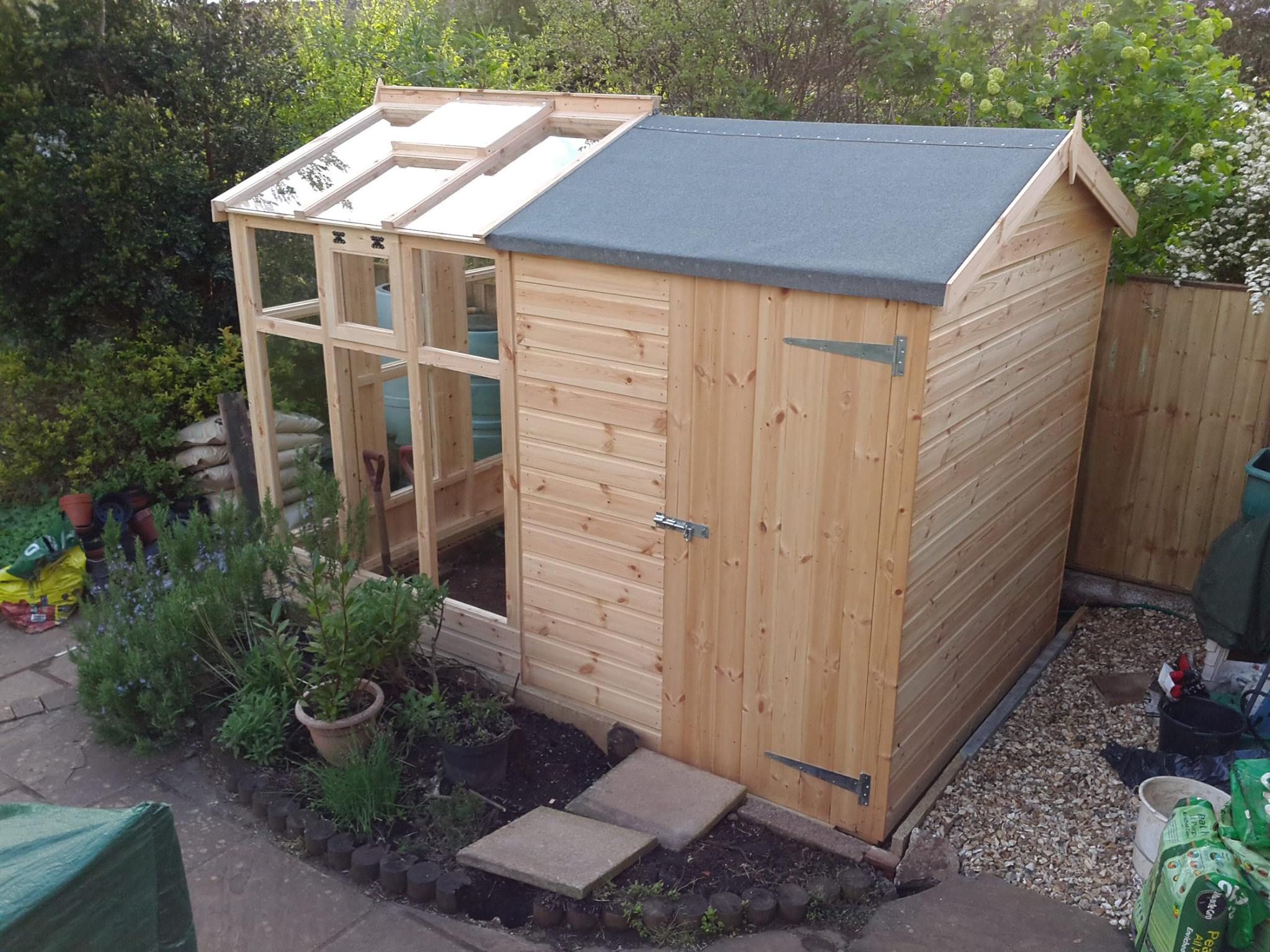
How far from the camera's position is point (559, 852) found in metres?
4.34

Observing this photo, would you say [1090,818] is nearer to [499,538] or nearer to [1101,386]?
[1101,386]

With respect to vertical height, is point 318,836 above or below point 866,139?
below

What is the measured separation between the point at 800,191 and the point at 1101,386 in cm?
276

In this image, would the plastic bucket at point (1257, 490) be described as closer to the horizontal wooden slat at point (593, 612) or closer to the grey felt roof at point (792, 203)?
the grey felt roof at point (792, 203)

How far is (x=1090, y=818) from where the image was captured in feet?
15.2

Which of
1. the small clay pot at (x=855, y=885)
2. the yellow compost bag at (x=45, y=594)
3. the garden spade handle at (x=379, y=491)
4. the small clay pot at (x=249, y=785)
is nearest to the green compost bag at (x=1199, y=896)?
the small clay pot at (x=855, y=885)

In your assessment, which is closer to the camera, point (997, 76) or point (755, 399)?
point (755, 399)

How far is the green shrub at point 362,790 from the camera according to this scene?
15.2 feet

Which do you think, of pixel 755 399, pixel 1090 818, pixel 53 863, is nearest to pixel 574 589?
pixel 755 399

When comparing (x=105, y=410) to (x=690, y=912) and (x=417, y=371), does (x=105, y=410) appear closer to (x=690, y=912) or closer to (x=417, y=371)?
(x=417, y=371)

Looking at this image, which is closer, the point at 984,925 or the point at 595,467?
the point at 984,925

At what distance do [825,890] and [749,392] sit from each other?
197cm

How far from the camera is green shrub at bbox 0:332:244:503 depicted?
7457mm

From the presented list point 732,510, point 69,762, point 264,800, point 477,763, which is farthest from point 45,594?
point 732,510
